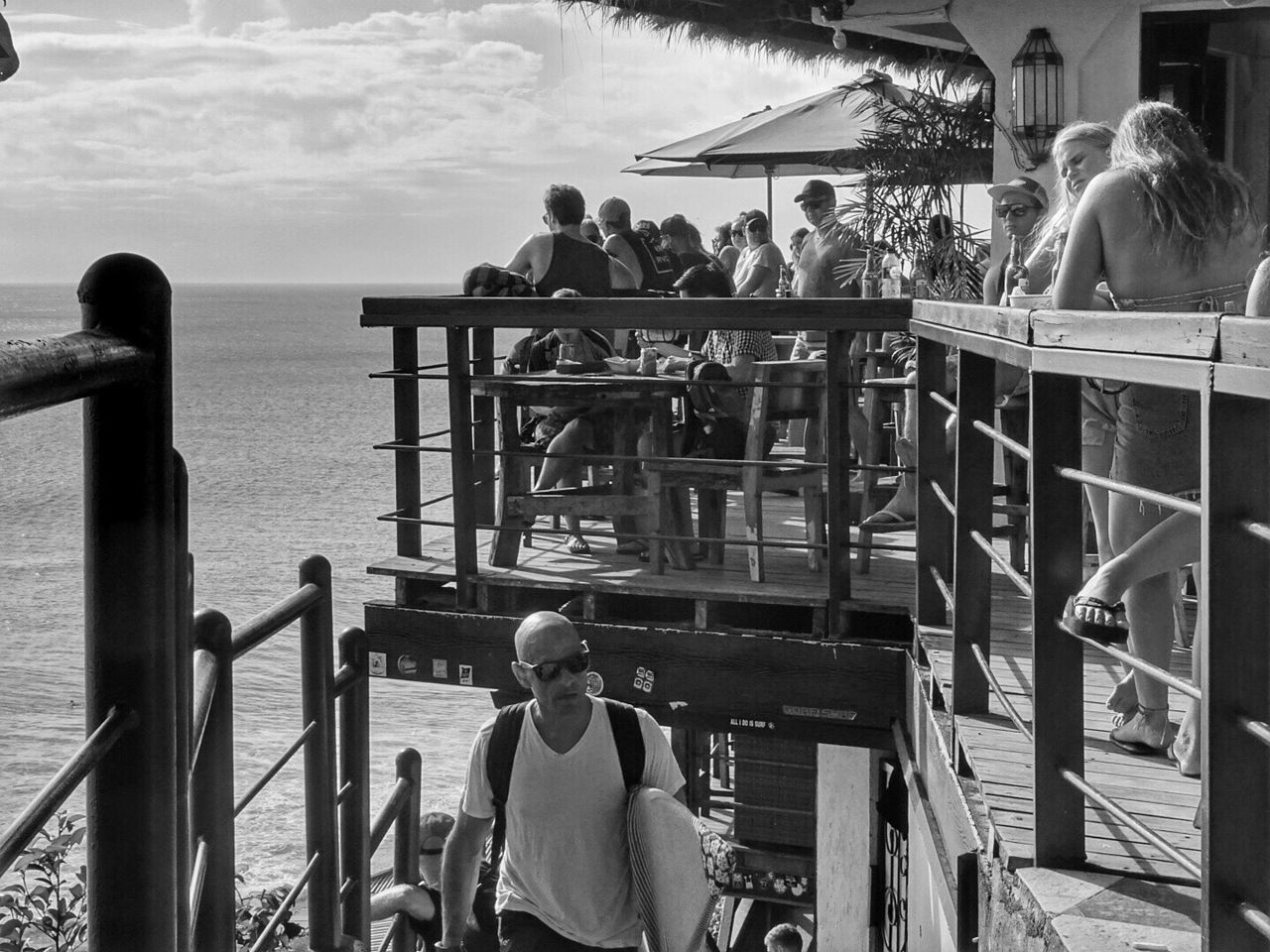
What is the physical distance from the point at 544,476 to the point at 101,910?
19.2 feet

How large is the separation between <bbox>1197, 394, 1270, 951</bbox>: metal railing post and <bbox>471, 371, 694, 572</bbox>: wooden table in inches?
171

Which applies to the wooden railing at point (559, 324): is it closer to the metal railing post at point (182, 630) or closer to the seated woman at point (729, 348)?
the seated woman at point (729, 348)

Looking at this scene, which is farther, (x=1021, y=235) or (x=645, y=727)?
(x=1021, y=235)

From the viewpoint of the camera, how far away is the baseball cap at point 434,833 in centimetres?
812

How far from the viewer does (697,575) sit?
6707 mm

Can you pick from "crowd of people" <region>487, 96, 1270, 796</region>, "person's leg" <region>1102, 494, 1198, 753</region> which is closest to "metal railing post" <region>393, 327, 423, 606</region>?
"crowd of people" <region>487, 96, 1270, 796</region>

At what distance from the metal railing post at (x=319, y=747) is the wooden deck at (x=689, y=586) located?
7.95ft

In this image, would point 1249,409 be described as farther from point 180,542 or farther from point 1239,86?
point 1239,86

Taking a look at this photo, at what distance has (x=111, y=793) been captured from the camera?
52.0 inches

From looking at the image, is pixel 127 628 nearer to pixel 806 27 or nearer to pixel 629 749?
pixel 629 749

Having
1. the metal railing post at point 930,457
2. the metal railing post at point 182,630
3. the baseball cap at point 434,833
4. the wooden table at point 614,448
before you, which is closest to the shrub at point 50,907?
the baseball cap at point 434,833

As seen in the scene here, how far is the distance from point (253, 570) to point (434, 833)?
41662 mm

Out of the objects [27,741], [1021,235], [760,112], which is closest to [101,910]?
[1021,235]

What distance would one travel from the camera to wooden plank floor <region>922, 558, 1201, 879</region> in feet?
9.99
